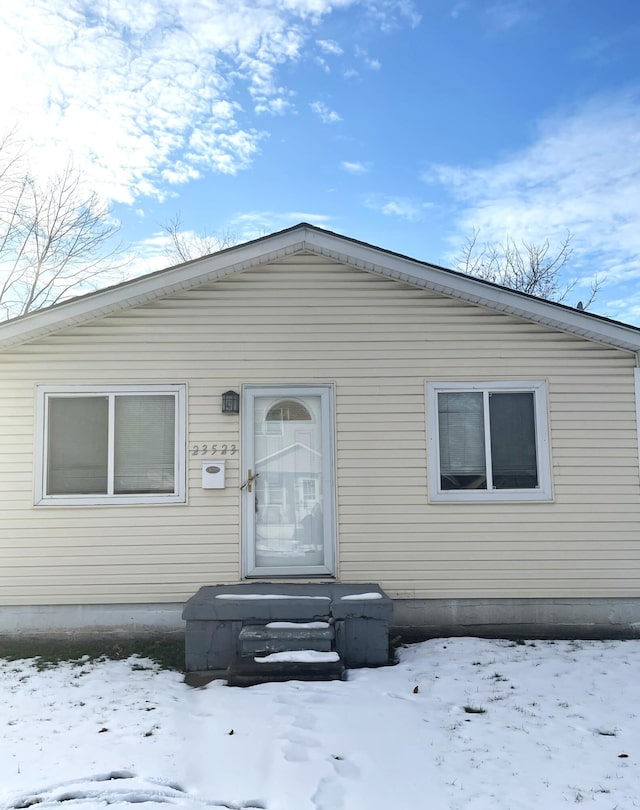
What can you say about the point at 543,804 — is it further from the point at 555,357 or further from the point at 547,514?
the point at 555,357

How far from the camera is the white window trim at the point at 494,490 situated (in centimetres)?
600

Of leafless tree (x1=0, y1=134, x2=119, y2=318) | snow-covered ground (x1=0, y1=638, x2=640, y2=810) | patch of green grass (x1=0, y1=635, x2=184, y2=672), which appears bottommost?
patch of green grass (x1=0, y1=635, x2=184, y2=672)

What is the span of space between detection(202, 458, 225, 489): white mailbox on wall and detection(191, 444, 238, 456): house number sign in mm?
97

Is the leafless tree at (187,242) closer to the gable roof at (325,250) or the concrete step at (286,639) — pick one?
the gable roof at (325,250)

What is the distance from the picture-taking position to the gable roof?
5.79m

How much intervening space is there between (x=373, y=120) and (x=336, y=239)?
8.98m

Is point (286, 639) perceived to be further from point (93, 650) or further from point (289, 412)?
point (289, 412)

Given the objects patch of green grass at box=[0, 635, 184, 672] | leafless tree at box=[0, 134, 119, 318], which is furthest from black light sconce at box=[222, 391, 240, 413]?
leafless tree at box=[0, 134, 119, 318]

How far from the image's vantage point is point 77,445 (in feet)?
19.7

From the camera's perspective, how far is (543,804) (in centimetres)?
294

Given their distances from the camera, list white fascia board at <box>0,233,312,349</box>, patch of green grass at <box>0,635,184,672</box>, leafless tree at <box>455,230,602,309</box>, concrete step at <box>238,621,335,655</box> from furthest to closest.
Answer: leafless tree at <box>455,230,602,309</box> → white fascia board at <box>0,233,312,349</box> → patch of green grass at <box>0,635,184,672</box> → concrete step at <box>238,621,335,655</box>

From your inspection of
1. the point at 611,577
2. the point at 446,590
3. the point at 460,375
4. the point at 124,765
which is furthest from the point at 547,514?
the point at 124,765

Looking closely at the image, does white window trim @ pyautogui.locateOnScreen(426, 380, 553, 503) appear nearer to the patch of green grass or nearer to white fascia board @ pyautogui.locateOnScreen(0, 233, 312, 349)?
white fascia board @ pyautogui.locateOnScreen(0, 233, 312, 349)

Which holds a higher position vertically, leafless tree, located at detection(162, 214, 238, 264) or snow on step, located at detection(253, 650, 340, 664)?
leafless tree, located at detection(162, 214, 238, 264)
